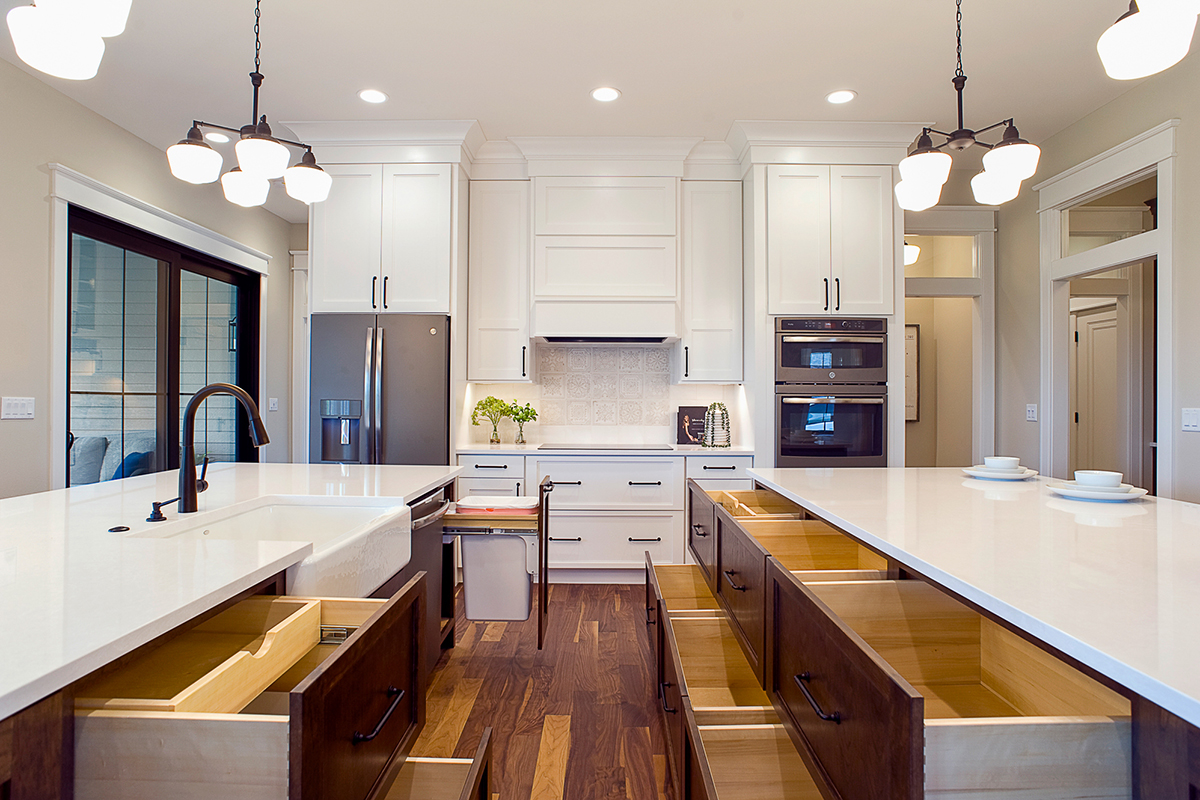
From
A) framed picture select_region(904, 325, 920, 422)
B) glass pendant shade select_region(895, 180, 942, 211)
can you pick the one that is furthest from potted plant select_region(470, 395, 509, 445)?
framed picture select_region(904, 325, 920, 422)

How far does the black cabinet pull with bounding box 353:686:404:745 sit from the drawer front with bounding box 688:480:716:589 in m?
1.14

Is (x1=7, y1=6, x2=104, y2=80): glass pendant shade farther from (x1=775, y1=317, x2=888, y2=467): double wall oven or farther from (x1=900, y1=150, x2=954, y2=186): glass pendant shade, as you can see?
(x1=775, y1=317, x2=888, y2=467): double wall oven

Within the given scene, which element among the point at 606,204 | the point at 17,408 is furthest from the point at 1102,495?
the point at 17,408

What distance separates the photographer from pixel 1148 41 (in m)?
1.29

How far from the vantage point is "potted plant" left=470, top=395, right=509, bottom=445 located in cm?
410

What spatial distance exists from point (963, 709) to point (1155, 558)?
0.55 metres

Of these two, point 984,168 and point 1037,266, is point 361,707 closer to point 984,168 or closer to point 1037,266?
point 984,168

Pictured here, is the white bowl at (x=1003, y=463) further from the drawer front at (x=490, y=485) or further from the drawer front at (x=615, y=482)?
the drawer front at (x=490, y=485)

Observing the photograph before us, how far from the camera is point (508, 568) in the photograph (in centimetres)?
246

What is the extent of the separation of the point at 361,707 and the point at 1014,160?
2.16 m

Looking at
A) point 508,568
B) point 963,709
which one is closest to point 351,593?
point 508,568

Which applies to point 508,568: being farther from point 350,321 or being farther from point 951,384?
point 951,384

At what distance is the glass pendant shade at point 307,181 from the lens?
2178 millimetres

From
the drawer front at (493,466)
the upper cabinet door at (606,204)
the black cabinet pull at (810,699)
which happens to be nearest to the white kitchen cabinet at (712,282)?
the upper cabinet door at (606,204)
